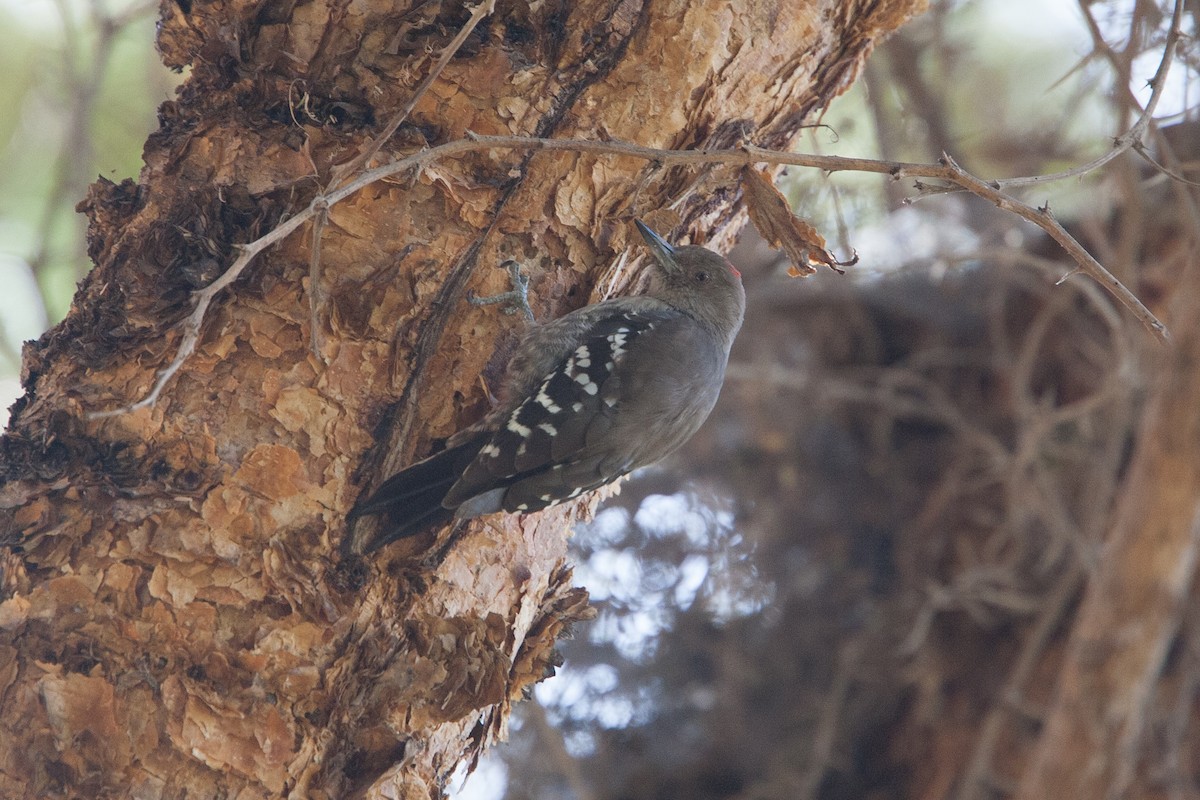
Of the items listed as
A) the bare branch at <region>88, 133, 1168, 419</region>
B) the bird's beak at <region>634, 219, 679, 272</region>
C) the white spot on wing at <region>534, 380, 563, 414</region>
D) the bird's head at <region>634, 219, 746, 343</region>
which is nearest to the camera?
the bare branch at <region>88, 133, 1168, 419</region>

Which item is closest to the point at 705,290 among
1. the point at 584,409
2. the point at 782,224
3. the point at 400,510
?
the point at 584,409

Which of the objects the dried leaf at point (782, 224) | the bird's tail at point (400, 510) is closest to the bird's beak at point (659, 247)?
the dried leaf at point (782, 224)

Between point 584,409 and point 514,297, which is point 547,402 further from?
point 514,297

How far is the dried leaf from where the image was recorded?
2.57 m

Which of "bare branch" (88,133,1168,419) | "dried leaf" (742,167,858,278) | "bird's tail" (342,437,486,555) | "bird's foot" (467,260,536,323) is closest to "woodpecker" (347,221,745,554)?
"bird's tail" (342,437,486,555)

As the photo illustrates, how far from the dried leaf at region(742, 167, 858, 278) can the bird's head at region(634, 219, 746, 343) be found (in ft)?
2.46

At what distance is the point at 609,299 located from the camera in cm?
304

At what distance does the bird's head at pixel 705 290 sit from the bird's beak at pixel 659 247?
0.10 m

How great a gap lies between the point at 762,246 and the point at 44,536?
3.79 metres

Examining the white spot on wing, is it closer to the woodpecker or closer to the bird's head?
the woodpecker

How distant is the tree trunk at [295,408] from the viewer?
2080 millimetres

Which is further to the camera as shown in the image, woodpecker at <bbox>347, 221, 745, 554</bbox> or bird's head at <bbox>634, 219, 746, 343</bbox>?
bird's head at <bbox>634, 219, 746, 343</bbox>

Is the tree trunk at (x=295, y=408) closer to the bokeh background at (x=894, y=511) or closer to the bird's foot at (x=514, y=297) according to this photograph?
the bird's foot at (x=514, y=297)

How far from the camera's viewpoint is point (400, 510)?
221 centimetres
